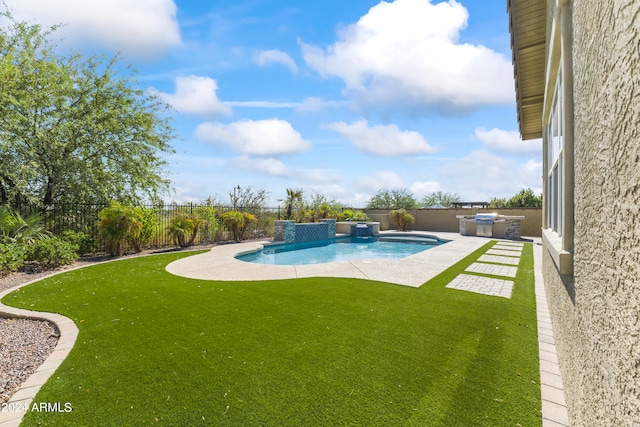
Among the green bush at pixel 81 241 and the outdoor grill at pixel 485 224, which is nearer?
the green bush at pixel 81 241

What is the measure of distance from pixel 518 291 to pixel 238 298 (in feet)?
18.7

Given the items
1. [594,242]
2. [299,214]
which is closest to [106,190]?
[299,214]

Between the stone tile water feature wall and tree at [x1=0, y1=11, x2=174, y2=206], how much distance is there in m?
6.58

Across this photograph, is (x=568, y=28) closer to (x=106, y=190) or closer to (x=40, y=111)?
(x=106, y=190)

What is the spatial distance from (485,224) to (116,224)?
A: 709 inches

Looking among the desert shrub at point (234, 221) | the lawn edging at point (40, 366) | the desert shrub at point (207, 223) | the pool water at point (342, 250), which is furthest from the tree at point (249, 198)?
the lawn edging at point (40, 366)

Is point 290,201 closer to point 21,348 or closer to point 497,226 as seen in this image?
point 497,226

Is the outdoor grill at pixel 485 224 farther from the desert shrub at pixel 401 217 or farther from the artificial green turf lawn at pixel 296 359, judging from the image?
the artificial green turf lawn at pixel 296 359

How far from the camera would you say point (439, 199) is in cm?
4184

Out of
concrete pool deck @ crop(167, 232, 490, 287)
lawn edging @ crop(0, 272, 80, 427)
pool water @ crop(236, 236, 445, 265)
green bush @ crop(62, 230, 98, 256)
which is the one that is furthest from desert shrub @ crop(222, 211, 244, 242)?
lawn edging @ crop(0, 272, 80, 427)

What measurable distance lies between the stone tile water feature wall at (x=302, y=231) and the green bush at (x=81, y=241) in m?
8.17

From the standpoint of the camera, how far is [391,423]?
249cm

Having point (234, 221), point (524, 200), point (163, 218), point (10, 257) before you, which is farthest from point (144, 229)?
point (524, 200)

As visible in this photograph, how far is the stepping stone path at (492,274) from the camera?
21.4 feet
